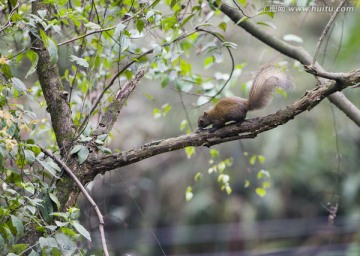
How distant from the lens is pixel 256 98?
131 inches

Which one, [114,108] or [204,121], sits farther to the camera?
[204,121]

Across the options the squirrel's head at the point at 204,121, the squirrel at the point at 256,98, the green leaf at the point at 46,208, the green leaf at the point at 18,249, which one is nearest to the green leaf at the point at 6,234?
the green leaf at the point at 18,249

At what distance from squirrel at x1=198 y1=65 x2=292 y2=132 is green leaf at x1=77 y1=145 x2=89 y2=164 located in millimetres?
730

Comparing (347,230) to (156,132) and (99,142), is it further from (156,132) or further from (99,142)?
(99,142)

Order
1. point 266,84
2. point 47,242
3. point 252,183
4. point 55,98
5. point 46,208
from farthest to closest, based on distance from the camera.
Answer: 1. point 252,183
2. point 266,84
3. point 55,98
4. point 46,208
5. point 47,242

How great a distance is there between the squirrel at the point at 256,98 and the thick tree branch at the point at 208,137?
39 cm

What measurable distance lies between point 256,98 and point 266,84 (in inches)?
5.0

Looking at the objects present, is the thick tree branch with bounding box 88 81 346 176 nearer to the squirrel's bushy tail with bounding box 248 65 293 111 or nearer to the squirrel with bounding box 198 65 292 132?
the squirrel with bounding box 198 65 292 132

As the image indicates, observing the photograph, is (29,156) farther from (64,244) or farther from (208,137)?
(208,137)

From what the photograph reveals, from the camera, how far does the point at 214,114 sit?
3633mm

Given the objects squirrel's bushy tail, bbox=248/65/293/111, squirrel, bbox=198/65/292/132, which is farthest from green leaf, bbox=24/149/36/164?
Answer: squirrel's bushy tail, bbox=248/65/293/111

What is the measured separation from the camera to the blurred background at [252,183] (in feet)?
24.3

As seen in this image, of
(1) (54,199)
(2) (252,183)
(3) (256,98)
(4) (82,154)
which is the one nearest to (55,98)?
(4) (82,154)

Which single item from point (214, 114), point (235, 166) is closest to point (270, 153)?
point (235, 166)
